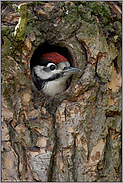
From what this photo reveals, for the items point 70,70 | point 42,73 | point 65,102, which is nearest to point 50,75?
point 42,73

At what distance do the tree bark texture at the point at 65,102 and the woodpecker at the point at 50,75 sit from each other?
1.27 ft

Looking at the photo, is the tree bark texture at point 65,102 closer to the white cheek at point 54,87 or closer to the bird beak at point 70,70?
the bird beak at point 70,70

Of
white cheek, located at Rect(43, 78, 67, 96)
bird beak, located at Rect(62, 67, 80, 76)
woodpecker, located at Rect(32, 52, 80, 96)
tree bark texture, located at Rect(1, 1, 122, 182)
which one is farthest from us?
white cheek, located at Rect(43, 78, 67, 96)

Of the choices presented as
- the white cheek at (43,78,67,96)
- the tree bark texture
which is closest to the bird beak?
the tree bark texture

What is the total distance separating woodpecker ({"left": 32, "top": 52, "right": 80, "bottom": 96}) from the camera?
3.68 meters

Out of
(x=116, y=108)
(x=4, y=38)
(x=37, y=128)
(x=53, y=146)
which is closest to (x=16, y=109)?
(x=37, y=128)

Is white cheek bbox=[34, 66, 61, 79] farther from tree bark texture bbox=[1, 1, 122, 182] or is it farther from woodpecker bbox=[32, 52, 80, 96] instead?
tree bark texture bbox=[1, 1, 122, 182]

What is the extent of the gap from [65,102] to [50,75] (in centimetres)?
108

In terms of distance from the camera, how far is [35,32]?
3020 mm

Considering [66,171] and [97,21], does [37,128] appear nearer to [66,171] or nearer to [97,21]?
[66,171]

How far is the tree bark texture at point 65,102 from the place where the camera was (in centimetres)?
252

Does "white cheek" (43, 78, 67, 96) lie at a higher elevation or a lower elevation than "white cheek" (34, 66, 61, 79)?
lower

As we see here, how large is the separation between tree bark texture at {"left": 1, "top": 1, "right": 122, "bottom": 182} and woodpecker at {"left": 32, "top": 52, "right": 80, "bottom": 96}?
15.3 inches

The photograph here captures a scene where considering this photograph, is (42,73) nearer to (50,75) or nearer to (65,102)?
(50,75)
